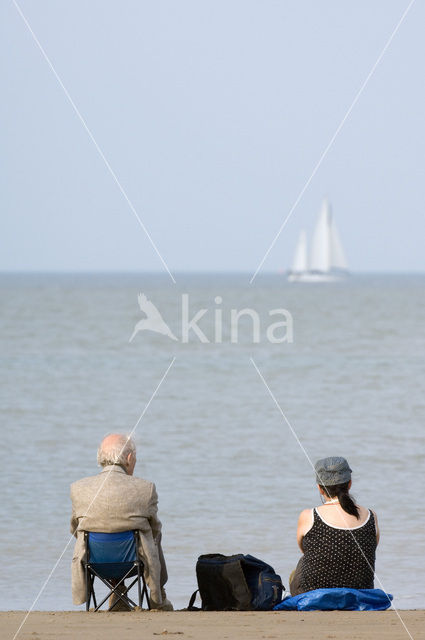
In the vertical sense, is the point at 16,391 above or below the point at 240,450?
above

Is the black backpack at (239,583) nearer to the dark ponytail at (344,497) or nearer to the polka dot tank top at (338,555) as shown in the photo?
the polka dot tank top at (338,555)

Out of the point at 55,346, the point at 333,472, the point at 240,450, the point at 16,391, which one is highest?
the point at 55,346

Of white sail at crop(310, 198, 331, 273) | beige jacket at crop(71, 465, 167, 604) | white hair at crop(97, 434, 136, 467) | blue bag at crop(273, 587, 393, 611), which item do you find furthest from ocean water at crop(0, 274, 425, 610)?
white sail at crop(310, 198, 331, 273)

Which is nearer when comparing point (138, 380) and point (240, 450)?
point (240, 450)

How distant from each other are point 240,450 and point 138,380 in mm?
8975

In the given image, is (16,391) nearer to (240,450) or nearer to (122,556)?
(240,450)

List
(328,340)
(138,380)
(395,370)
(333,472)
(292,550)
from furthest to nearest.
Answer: (328,340) < (395,370) < (138,380) < (292,550) < (333,472)

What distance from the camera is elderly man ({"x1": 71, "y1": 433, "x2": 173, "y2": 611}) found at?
4.55 metres

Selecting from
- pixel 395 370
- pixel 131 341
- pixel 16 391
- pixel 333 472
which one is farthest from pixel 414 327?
pixel 333 472

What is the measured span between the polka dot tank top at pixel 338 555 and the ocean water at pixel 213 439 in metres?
0.98

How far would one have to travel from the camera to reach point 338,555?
4.55 m

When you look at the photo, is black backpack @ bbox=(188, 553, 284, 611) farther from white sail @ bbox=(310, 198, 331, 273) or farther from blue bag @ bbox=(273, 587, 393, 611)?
white sail @ bbox=(310, 198, 331, 273)

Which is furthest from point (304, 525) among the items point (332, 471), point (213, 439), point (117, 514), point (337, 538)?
point (213, 439)

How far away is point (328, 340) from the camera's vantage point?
31.4 metres
